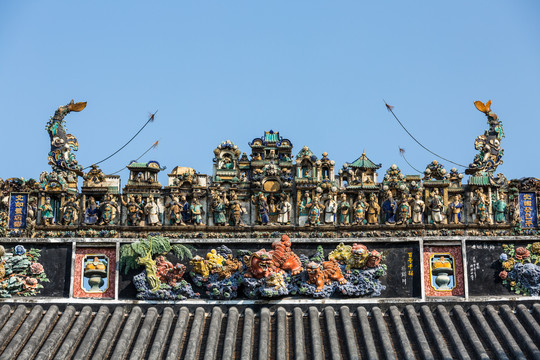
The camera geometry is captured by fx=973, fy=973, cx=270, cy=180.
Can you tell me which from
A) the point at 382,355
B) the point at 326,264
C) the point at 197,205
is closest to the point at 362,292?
the point at 326,264

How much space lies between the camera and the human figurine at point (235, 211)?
905 inches

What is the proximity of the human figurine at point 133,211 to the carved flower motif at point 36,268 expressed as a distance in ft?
7.48

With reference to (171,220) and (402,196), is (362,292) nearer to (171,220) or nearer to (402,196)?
(402,196)

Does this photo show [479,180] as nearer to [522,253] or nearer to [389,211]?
[522,253]

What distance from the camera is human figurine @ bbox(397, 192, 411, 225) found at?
22922 mm

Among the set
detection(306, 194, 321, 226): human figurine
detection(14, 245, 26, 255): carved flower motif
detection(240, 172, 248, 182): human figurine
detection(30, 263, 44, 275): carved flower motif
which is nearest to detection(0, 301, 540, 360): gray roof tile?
detection(30, 263, 44, 275): carved flower motif

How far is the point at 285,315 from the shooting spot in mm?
21641

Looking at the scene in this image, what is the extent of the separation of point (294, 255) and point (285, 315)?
1556 millimetres

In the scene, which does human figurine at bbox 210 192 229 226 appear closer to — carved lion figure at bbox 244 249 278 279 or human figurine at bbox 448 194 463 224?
carved lion figure at bbox 244 249 278 279

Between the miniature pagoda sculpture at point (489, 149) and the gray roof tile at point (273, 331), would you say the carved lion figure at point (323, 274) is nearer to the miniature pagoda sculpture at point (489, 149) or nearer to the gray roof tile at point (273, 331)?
the gray roof tile at point (273, 331)

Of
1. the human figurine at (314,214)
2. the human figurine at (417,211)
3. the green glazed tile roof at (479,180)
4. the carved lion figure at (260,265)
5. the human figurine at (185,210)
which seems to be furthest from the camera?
the green glazed tile roof at (479,180)

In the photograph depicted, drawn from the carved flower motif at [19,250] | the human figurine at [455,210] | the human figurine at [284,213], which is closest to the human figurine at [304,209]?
the human figurine at [284,213]

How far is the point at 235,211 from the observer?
905 inches

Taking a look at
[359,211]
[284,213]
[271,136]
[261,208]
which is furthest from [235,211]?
[359,211]
